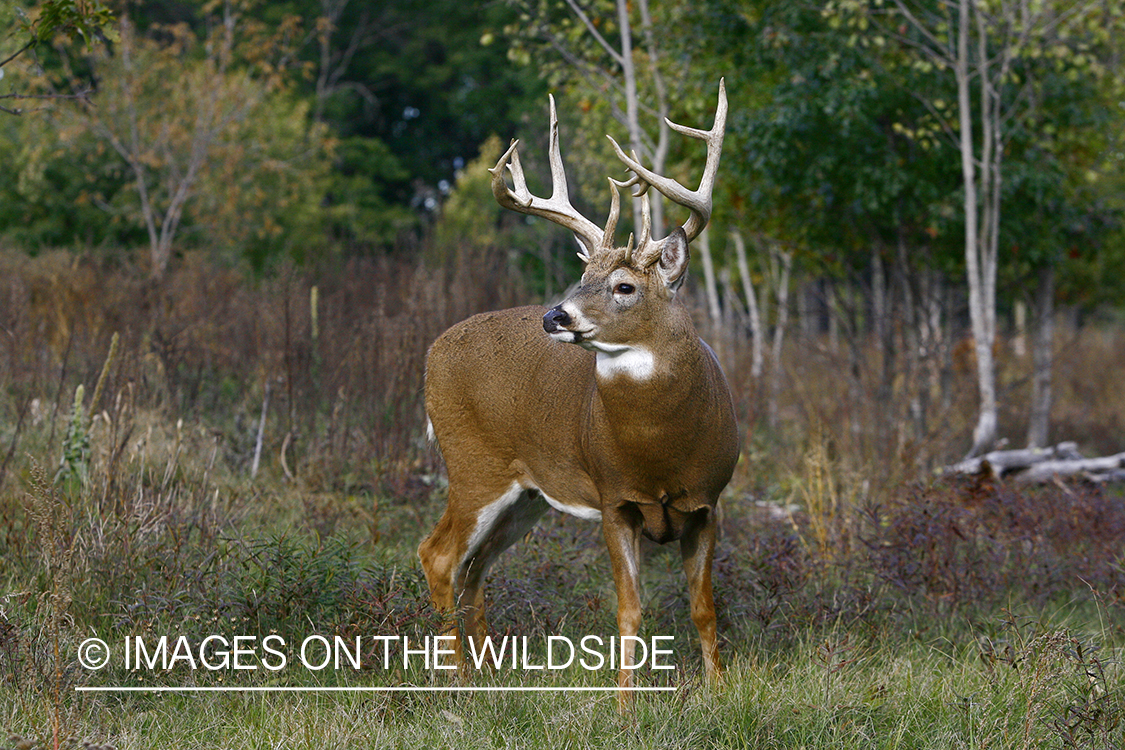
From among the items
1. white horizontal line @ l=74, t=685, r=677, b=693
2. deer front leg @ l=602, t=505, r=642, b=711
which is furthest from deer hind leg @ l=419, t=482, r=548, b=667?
deer front leg @ l=602, t=505, r=642, b=711

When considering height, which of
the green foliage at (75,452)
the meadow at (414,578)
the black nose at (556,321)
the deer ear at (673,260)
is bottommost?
the meadow at (414,578)

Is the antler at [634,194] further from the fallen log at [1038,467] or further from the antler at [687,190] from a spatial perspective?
the fallen log at [1038,467]

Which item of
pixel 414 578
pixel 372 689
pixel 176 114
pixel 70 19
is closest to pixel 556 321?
pixel 372 689

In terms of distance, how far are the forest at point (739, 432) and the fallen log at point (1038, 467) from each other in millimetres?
32

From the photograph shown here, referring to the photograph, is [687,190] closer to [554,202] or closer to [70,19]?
[554,202]

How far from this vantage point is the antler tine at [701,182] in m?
3.51

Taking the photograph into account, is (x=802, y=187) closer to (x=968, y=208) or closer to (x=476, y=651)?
(x=968, y=208)

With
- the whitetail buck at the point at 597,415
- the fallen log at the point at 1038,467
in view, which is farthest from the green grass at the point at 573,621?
the fallen log at the point at 1038,467

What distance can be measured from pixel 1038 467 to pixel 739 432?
13.9 feet

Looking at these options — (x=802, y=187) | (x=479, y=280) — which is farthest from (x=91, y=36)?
(x=802, y=187)

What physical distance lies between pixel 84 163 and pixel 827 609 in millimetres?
18030

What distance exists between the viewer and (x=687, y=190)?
3.53 metres

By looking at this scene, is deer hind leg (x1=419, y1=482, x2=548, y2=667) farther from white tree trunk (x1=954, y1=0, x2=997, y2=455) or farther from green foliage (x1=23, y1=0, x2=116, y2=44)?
white tree trunk (x1=954, y1=0, x2=997, y2=455)

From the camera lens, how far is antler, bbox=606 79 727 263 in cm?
349
